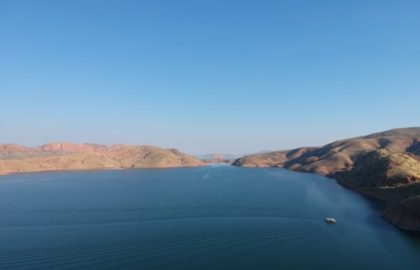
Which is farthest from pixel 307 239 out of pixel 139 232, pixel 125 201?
pixel 125 201

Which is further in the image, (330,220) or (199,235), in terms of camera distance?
(330,220)

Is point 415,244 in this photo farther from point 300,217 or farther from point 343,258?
point 300,217

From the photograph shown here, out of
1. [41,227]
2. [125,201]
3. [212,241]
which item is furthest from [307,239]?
[125,201]

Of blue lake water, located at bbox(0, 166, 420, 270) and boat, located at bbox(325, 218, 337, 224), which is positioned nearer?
blue lake water, located at bbox(0, 166, 420, 270)

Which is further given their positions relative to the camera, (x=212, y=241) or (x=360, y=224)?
(x=360, y=224)

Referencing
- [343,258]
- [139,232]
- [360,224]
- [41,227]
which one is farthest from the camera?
[360,224]

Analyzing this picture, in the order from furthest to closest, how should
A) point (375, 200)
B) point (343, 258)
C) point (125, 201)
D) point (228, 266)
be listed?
1. point (375, 200)
2. point (125, 201)
3. point (343, 258)
4. point (228, 266)

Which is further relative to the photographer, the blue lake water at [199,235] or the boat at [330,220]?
the boat at [330,220]

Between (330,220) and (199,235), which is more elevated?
(199,235)
